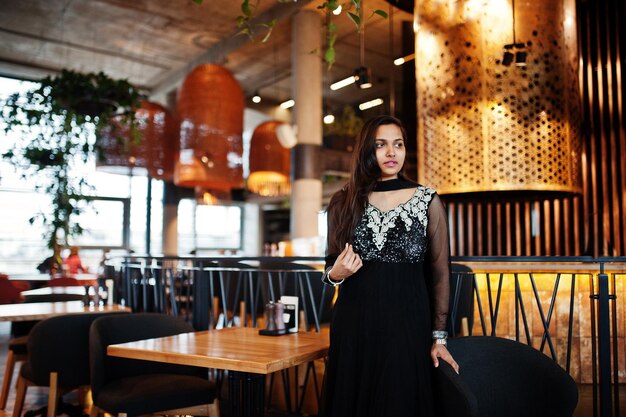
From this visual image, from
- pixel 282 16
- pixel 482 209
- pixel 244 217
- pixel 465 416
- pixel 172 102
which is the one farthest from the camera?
pixel 244 217

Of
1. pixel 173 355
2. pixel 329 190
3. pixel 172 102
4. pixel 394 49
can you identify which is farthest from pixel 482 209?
pixel 172 102

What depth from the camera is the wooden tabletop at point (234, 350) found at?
2232 millimetres

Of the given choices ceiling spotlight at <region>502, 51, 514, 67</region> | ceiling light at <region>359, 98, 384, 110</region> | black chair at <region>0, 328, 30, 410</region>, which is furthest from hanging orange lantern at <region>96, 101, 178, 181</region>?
ceiling light at <region>359, 98, 384, 110</region>

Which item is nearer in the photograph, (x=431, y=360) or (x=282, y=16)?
(x=431, y=360)

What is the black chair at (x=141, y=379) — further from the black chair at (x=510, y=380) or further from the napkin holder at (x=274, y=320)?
the black chair at (x=510, y=380)

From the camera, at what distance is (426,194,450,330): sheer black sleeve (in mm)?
2137

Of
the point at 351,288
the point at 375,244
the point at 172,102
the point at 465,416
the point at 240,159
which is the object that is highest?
the point at 172,102

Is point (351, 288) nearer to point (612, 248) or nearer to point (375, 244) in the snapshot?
point (375, 244)

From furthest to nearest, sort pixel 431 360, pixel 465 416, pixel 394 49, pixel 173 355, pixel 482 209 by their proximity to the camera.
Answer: pixel 394 49 → pixel 482 209 → pixel 173 355 → pixel 431 360 → pixel 465 416

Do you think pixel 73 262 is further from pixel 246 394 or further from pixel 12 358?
pixel 246 394

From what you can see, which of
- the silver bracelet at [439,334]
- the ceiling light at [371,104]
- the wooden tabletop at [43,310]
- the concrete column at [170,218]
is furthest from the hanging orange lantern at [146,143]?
the ceiling light at [371,104]

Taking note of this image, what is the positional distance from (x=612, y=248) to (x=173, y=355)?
18.5 ft

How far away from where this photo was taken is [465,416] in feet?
6.02

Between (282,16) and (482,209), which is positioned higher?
(282,16)
